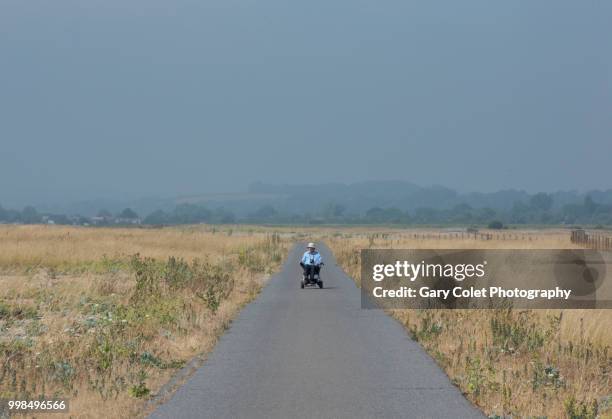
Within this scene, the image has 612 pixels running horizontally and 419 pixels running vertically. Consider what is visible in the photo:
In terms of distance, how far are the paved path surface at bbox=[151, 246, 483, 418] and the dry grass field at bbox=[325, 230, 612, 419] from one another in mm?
376

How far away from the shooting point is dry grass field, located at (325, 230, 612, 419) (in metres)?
9.23

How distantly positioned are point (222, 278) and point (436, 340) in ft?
43.8

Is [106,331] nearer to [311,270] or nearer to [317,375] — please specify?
[317,375]

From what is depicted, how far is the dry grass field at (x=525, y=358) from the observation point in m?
9.23

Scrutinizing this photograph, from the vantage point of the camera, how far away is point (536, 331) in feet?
45.5

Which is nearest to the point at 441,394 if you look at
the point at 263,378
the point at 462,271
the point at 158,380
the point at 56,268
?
the point at 263,378

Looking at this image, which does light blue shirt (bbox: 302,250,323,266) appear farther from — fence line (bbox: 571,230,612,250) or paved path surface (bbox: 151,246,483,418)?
fence line (bbox: 571,230,612,250)

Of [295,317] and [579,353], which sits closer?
[579,353]

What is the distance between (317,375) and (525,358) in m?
3.52

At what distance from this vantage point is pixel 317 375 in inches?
429

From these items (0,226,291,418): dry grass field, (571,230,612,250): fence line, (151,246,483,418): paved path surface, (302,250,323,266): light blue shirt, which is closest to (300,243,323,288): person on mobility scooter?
(302,250,323,266): light blue shirt

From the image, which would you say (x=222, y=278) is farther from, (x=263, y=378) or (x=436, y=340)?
(x=263, y=378)

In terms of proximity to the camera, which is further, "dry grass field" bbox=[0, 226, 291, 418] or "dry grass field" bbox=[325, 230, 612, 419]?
"dry grass field" bbox=[0, 226, 291, 418]

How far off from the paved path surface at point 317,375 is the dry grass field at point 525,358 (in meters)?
0.38
